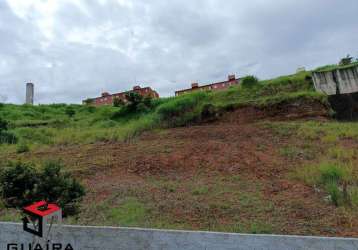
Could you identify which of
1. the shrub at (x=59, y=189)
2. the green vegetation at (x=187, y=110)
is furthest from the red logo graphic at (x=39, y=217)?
the green vegetation at (x=187, y=110)

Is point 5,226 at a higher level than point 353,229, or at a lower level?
higher

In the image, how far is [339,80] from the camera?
13008 millimetres

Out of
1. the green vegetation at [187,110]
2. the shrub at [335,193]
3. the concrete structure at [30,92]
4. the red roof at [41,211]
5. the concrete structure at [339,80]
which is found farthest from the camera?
the concrete structure at [30,92]

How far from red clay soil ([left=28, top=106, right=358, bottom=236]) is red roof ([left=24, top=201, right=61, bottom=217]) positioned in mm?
1775

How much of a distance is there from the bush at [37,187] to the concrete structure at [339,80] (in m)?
12.0

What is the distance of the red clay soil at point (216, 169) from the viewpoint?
462 cm

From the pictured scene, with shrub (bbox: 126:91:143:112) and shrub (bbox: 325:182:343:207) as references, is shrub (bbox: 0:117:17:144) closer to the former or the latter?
shrub (bbox: 126:91:143:112)

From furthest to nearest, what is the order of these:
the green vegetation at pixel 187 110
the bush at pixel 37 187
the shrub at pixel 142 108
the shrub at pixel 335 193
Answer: the shrub at pixel 142 108, the green vegetation at pixel 187 110, the shrub at pixel 335 193, the bush at pixel 37 187

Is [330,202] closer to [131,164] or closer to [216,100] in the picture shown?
[131,164]

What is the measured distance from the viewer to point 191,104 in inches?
545

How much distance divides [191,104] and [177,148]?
15.4ft

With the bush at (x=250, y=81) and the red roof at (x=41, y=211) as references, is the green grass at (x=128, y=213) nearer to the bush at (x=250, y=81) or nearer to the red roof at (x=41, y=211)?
the red roof at (x=41, y=211)

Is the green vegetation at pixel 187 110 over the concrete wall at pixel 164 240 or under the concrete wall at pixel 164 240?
over

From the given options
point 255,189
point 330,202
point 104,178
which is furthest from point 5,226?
point 330,202
